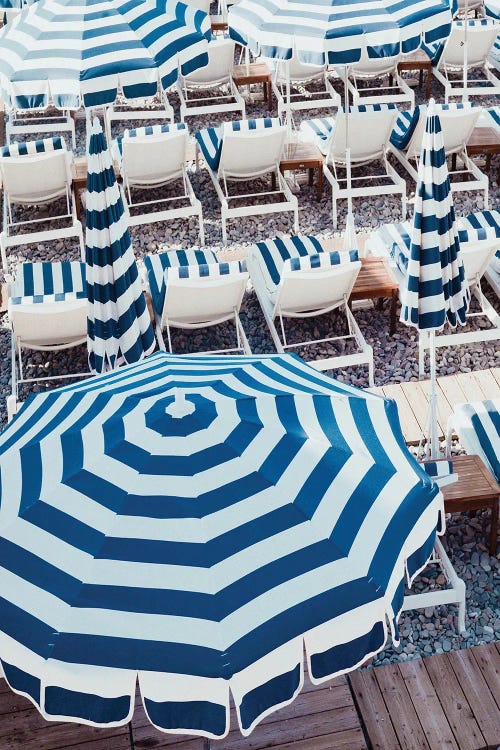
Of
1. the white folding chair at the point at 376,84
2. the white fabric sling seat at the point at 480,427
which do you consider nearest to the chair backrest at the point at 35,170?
the white folding chair at the point at 376,84

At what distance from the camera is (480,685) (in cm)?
516

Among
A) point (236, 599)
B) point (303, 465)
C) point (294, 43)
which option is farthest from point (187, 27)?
point (236, 599)

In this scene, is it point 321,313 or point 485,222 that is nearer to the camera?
point 321,313

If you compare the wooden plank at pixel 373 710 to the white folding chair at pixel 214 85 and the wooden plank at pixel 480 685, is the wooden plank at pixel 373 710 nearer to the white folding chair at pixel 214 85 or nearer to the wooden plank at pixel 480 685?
the wooden plank at pixel 480 685

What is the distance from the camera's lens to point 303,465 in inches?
159

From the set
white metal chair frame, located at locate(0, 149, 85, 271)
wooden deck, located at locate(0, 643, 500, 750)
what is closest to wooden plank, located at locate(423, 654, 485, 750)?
wooden deck, located at locate(0, 643, 500, 750)

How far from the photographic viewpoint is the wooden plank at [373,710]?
4902 millimetres

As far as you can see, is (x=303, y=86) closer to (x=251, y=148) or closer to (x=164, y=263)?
(x=251, y=148)

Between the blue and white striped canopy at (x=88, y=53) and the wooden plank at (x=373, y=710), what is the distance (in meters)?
5.50

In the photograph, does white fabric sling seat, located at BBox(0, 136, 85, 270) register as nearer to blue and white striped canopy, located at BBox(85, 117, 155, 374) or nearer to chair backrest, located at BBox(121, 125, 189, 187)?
chair backrest, located at BBox(121, 125, 189, 187)

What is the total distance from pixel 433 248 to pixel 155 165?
4340 millimetres

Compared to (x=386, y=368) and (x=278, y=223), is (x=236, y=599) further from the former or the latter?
(x=278, y=223)

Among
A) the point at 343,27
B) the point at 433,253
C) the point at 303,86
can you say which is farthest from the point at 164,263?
the point at 303,86

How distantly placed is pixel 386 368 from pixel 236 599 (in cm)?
446
